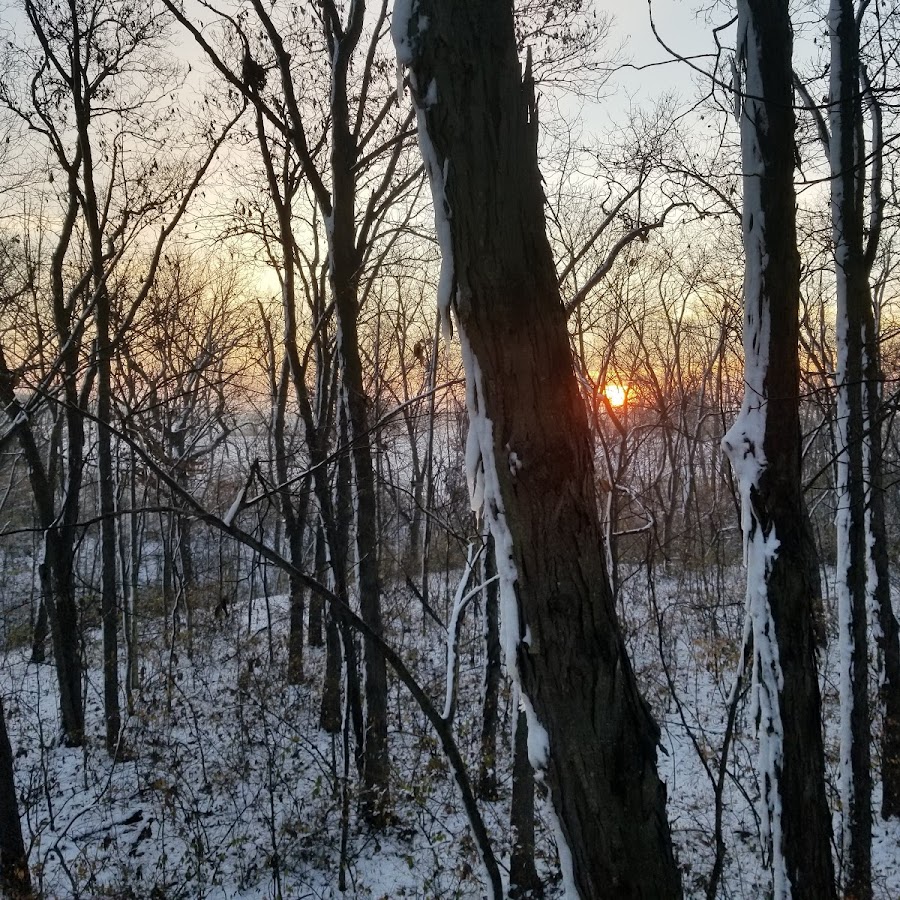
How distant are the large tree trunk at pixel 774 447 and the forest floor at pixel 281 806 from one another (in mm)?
938

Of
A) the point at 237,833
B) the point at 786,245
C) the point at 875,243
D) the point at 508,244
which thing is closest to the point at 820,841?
the point at 786,245

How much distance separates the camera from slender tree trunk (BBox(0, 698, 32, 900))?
4.96 meters

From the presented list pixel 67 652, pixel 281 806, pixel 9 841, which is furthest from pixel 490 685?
pixel 67 652

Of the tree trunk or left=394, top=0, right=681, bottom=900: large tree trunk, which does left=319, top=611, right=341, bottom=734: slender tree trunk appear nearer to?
the tree trunk

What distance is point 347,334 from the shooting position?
6441 mm

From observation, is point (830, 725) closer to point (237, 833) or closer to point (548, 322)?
point (237, 833)

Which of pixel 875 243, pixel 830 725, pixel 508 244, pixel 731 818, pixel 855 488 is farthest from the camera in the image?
pixel 830 725

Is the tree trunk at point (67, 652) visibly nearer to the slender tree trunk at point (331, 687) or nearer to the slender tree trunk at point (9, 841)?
the slender tree trunk at point (331, 687)

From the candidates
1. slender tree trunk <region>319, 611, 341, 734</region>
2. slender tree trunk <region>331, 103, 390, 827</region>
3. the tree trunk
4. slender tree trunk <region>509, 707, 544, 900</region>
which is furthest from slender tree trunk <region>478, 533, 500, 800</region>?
the tree trunk

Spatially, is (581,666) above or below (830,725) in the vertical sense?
above

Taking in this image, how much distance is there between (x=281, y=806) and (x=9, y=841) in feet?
9.39

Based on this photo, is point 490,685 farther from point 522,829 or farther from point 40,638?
point 40,638

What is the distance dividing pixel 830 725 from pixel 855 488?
661 centimetres

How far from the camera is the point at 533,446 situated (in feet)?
6.12
